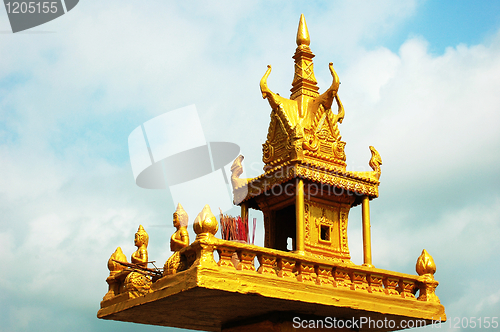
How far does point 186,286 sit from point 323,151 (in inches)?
218

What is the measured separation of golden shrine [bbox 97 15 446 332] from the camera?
12.1 meters

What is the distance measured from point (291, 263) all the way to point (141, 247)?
11.6 feet

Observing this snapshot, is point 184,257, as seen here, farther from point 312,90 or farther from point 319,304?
point 312,90

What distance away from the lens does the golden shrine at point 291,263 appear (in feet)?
39.9

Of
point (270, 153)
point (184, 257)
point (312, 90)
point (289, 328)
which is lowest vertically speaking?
point (289, 328)

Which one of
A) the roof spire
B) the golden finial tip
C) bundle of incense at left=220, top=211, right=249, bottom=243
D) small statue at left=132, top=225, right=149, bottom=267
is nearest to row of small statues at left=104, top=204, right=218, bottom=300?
small statue at left=132, top=225, right=149, bottom=267

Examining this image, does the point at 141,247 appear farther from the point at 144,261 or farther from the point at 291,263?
the point at 291,263

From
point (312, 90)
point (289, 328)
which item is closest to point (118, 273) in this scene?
point (289, 328)

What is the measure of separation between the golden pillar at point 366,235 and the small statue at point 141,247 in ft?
15.9

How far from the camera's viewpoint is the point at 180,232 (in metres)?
13.8

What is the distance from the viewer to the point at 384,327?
1505 cm

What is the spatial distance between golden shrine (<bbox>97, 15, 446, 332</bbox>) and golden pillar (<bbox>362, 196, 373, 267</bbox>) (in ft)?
0.08

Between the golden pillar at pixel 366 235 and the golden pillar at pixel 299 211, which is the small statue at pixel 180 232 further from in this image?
the golden pillar at pixel 366 235

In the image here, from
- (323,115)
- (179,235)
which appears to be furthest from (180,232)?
(323,115)
